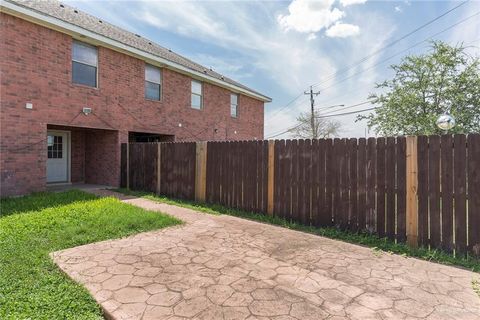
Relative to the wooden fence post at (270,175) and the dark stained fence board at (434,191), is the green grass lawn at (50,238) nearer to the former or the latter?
the wooden fence post at (270,175)

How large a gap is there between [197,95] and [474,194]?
12.6 metres

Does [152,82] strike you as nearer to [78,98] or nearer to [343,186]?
[78,98]

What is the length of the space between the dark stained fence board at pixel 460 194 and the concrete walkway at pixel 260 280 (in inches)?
25.3

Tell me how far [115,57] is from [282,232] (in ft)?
30.3

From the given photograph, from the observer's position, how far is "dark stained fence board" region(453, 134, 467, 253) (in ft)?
13.8

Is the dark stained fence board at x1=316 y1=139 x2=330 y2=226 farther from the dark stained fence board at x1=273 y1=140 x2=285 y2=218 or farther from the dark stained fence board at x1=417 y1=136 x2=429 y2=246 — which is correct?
the dark stained fence board at x1=417 y1=136 x2=429 y2=246

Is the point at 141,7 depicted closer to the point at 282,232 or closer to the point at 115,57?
the point at 115,57

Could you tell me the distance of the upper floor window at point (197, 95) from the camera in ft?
47.6

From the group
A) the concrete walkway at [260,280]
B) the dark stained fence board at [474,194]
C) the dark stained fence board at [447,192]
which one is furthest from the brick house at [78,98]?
the dark stained fence board at [474,194]

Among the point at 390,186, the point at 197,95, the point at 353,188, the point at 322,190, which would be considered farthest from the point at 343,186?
the point at 197,95

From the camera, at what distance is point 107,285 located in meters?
3.19

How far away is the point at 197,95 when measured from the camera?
48.4 feet

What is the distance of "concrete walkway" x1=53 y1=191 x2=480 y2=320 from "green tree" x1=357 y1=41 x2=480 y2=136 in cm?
1126

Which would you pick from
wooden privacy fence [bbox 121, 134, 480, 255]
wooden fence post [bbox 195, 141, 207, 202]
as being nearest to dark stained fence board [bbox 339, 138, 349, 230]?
wooden privacy fence [bbox 121, 134, 480, 255]
